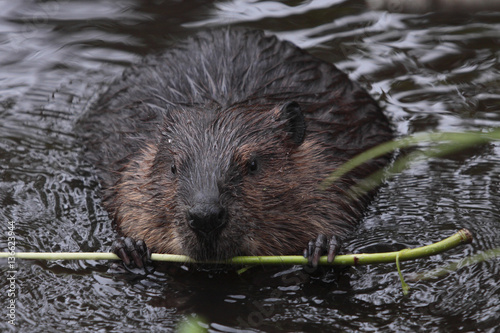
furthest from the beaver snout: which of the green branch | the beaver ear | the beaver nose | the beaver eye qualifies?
Result: the beaver ear

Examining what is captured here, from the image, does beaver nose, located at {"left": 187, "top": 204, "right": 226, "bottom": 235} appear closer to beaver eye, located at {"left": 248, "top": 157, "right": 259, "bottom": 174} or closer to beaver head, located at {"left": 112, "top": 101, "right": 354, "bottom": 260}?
beaver head, located at {"left": 112, "top": 101, "right": 354, "bottom": 260}

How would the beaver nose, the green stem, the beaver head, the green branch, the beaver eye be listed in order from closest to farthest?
the green branch
the beaver nose
the beaver head
the beaver eye
the green stem

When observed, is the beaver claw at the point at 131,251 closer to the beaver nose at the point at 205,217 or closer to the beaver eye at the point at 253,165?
the beaver nose at the point at 205,217

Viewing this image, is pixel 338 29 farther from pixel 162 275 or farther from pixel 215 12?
Result: pixel 162 275

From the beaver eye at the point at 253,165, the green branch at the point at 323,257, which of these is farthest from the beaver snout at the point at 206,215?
the beaver eye at the point at 253,165

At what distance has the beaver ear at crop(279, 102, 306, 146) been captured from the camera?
170 inches

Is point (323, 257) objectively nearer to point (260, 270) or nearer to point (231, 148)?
point (260, 270)

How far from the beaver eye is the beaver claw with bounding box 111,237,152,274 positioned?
0.64m

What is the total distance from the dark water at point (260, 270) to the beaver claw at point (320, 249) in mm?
195

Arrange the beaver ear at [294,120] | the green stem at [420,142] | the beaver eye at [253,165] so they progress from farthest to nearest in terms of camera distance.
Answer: the beaver ear at [294,120] → the green stem at [420,142] → the beaver eye at [253,165]

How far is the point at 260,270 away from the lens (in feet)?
13.7

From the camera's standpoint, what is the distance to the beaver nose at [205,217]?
3586 mm

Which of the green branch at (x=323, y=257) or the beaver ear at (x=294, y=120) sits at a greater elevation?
the beaver ear at (x=294, y=120)

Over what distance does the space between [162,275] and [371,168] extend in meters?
1.45
